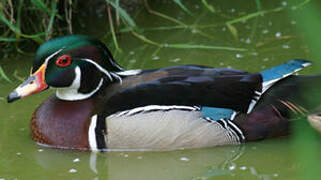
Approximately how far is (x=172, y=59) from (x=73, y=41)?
5.55 feet

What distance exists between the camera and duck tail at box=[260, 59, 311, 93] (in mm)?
4020

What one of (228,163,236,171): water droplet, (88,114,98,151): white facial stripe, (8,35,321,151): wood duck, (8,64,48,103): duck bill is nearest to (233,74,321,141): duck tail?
(8,35,321,151): wood duck

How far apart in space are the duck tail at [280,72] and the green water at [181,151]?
0.11 metres

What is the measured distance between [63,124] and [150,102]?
674 mm

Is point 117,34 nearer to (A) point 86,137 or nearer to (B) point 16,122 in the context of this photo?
(B) point 16,122

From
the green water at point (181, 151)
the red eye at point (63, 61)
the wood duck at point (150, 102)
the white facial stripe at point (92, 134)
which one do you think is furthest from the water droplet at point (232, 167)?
the red eye at point (63, 61)

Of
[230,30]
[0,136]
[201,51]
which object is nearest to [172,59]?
[201,51]

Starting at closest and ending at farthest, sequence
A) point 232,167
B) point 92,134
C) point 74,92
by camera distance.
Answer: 1. point 232,167
2. point 92,134
3. point 74,92

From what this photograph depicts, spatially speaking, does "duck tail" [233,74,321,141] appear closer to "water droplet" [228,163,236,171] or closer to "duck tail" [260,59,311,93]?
"duck tail" [260,59,311,93]

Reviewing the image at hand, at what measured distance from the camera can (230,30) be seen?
234 inches

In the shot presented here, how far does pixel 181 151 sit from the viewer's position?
156 inches

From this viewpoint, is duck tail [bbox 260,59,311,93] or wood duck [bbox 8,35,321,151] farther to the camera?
duck tail [bbox 260,59,311,93]

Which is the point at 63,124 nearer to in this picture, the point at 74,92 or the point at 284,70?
the point at 74,92

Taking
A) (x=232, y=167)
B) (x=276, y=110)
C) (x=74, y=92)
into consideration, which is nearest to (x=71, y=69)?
(x=74, y=92)
